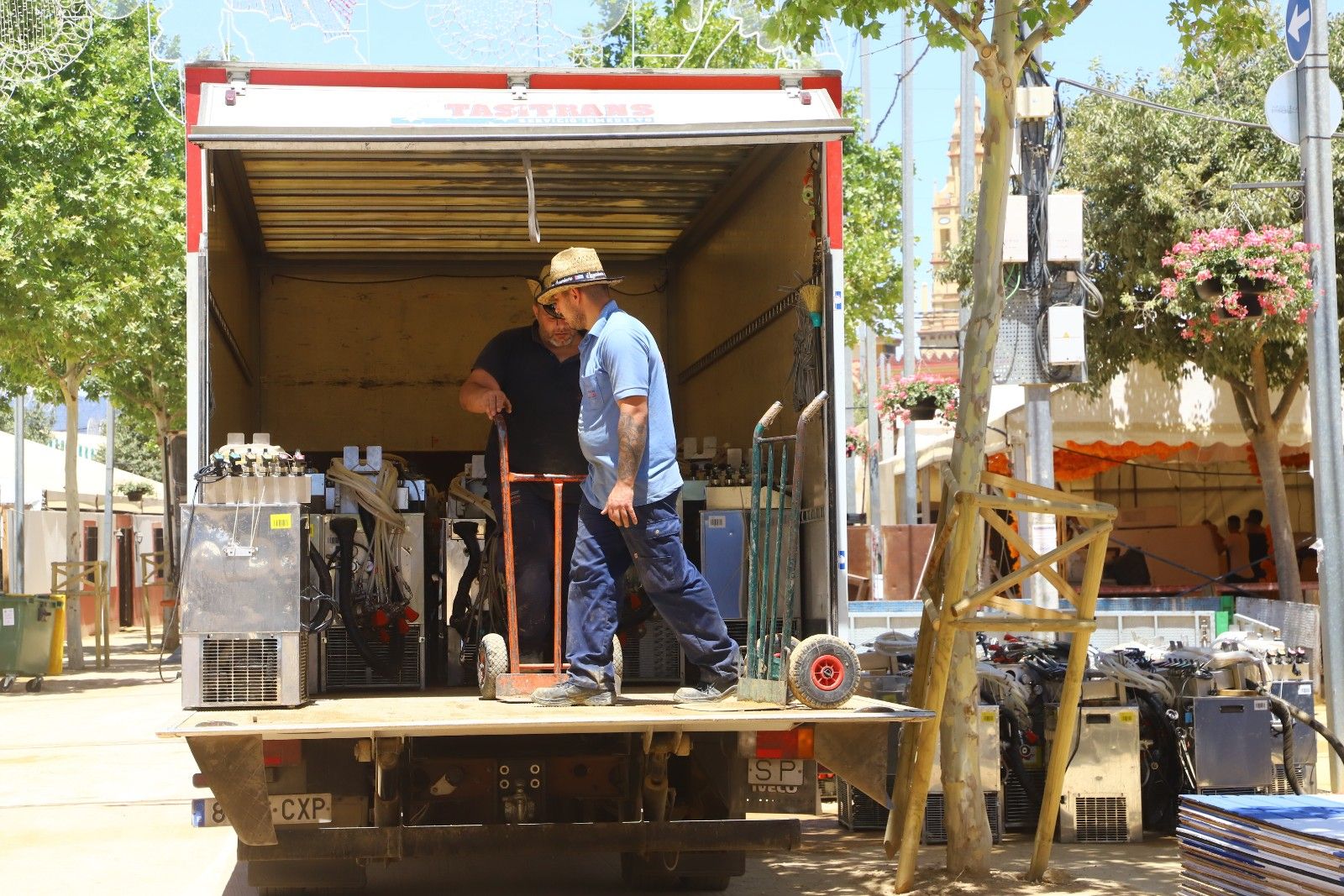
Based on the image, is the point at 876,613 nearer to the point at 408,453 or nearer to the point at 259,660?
the point at 408,453

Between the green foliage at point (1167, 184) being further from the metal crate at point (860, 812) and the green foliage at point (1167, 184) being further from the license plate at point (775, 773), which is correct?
the license plate at point (775, 773)

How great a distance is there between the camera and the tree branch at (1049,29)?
23.3ft

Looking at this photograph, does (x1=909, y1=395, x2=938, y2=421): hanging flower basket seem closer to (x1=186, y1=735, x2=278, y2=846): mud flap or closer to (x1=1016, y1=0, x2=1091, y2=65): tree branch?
(x1=1016, y1=0, x2=1091, y2=65): tree branch

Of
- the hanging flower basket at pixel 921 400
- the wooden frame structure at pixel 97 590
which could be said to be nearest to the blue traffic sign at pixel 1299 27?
the hanging flower basket at pixel 921 400

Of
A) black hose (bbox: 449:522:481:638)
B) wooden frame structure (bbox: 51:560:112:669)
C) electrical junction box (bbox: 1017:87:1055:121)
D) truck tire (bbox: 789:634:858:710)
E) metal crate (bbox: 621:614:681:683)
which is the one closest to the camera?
truck tire (bbox: 789:634:858:710)

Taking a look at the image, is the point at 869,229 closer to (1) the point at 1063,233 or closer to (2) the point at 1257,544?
(2) the point at 1257,544

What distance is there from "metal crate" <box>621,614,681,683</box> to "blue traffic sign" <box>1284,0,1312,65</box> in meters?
5.55

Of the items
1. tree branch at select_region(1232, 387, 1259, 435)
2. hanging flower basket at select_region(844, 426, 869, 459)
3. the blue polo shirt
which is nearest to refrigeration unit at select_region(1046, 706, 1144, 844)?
the blue polo shirt

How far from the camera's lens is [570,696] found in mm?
6094

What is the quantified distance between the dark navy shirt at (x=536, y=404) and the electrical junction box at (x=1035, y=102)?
446cm

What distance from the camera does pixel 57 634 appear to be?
1886 cm

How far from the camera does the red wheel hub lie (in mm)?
5852

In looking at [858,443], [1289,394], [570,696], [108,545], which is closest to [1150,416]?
[1289,394]

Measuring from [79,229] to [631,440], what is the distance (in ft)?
45.0
